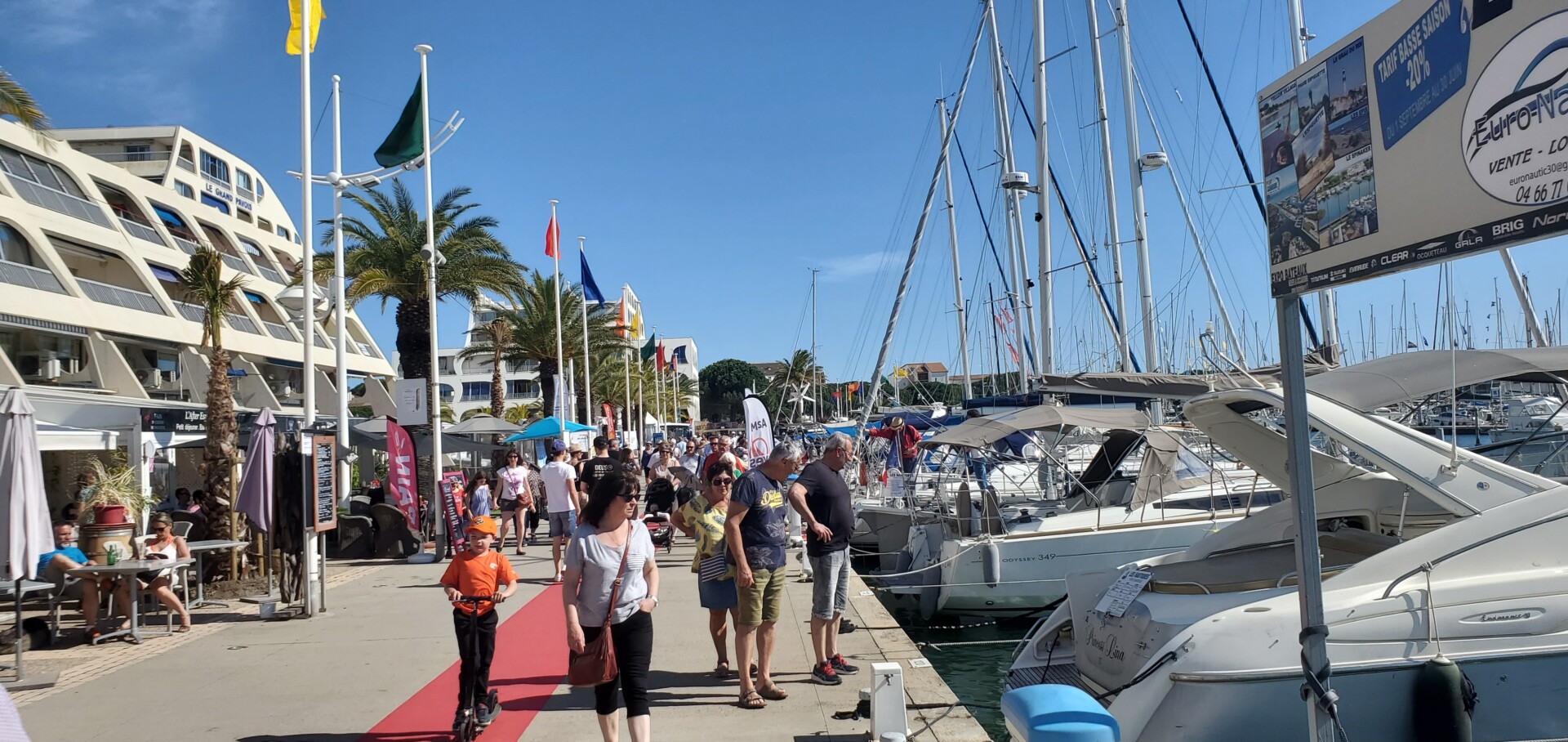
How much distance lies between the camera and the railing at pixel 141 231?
35.7 m

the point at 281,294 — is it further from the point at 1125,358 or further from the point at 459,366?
the point at 459,366

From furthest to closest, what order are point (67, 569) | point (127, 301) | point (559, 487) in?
1. point (127, 301)
2. point (559, 487)
3. point (67, 569)

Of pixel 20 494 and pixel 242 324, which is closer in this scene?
pixel 20 494

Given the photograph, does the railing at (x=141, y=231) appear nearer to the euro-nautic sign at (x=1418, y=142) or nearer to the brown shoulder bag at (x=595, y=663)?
the brown shoulder bag at (x=595, y=663)

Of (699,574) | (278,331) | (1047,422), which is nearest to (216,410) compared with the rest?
(699,574)

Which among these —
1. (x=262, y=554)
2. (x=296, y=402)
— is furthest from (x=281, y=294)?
(x=296, y=402)

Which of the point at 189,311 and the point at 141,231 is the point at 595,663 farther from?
the point at 141,231

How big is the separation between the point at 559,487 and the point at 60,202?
28332 millimetres

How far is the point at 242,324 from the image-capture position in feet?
131

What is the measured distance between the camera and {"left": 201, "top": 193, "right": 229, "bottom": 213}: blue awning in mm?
48719

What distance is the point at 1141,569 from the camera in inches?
251

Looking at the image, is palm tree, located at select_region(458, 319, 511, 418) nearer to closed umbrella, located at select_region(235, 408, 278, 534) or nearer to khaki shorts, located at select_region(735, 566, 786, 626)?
closed umbrella, located at select_region(235, 408, 278, 534)

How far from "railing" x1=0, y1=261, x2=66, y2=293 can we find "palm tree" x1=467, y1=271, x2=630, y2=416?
12793 mm

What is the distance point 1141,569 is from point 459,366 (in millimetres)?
90424
